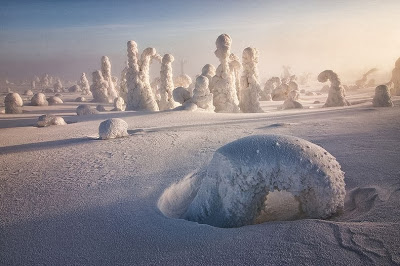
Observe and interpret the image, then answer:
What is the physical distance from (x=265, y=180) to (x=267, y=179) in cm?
2

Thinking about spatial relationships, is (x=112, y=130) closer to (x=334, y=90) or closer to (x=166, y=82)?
(x=166, y=82)

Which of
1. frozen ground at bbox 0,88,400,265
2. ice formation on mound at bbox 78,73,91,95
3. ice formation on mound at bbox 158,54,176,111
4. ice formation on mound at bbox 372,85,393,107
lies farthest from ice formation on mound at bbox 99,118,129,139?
ice formation on mound at bbox 78,73,91,95

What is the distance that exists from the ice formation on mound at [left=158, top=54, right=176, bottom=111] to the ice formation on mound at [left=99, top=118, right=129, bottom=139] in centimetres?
891

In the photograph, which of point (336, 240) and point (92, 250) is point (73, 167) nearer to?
point (92, 250)

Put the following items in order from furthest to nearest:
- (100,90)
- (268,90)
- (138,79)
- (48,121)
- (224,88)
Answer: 1. (100,90)
2. (268,90)
3. (138,79)
4. (224,88)
5. (48,121)

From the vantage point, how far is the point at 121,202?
301 centimetres

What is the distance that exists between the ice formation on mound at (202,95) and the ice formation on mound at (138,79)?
3.90 metres

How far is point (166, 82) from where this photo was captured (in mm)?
15352

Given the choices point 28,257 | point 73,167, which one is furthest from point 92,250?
point 73,167

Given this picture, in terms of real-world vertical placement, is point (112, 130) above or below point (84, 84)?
below

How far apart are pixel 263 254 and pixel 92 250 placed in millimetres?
1416

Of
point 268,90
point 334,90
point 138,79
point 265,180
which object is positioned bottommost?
point 265,180

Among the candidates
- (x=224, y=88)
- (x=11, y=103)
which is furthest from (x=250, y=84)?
(x=11, y=103)

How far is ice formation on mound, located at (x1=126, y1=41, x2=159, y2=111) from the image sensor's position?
14953mm
